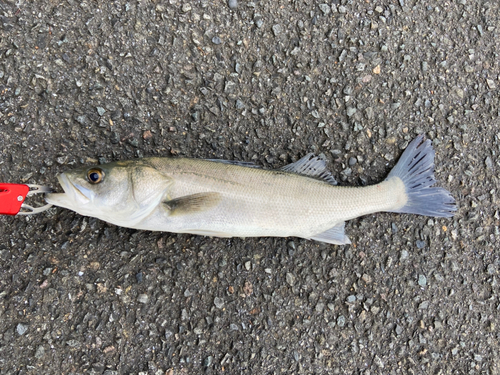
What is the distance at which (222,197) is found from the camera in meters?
2.43

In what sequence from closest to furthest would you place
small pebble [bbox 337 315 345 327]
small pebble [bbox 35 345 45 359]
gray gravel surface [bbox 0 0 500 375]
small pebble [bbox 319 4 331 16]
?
small pebble [bbox 35 345 45 359] → gray gravel surface [bbox 0 0 500 375] → small pebble [bbox 337 315 345 327] → small pebble [bbox 319 4 331 16]

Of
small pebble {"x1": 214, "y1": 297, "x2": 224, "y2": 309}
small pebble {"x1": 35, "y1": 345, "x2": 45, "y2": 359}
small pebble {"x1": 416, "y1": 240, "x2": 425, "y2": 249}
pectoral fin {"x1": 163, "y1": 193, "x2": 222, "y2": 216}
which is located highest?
pectoral fin {"x1": 163, "y1": 193, "x2": 222, "y2": 216}

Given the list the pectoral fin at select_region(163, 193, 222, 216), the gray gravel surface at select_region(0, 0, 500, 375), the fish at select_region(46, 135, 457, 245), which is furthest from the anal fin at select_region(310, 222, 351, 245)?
the pectoral fin at select_region(163, 193, 222, 216)

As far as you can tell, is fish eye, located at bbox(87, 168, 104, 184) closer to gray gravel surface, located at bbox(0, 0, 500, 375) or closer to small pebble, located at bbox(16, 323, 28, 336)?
gray gravel surface, located at bbox(0, 0, 500, 375)

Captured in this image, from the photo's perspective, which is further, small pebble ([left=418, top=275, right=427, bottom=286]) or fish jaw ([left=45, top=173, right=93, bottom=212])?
small pebble ([left=418, top=275, right=427, bottom=286])

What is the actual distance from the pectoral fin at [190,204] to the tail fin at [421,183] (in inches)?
63.1

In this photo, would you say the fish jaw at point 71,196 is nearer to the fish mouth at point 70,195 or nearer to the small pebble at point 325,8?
the fish mouth at point 70,195

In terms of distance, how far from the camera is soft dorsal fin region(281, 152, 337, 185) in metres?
2.72

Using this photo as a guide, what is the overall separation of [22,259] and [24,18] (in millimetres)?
2050

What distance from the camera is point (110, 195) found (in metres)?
2.33

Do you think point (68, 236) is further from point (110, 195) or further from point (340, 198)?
point (340, 198)

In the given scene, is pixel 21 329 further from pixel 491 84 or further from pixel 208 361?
pixel 491 84

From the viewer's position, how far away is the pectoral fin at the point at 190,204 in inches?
93.6

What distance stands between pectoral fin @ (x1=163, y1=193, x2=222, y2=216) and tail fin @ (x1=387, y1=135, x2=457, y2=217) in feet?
5.26
